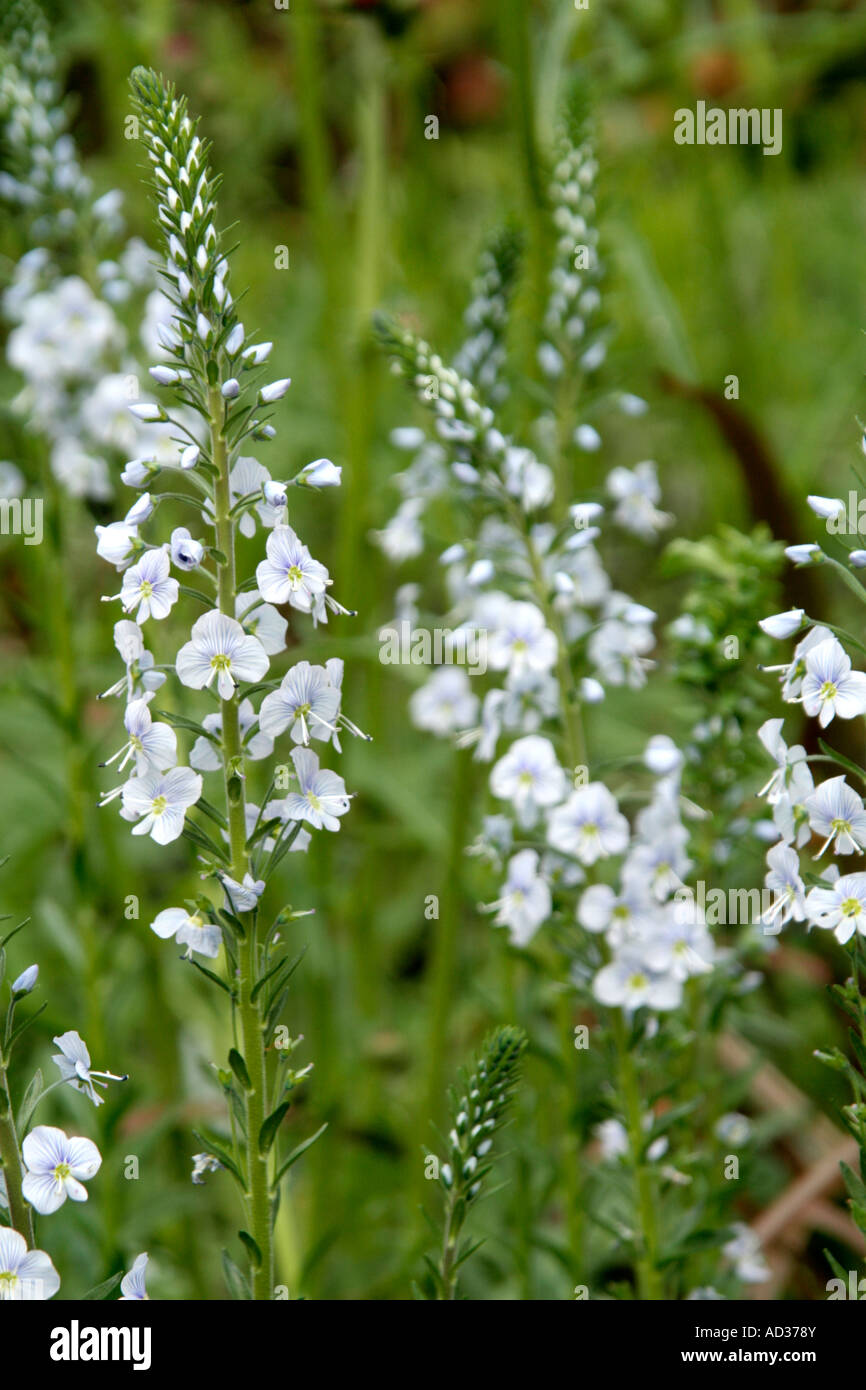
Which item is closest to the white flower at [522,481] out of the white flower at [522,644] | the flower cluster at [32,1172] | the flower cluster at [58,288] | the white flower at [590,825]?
the white flower at [522,644]

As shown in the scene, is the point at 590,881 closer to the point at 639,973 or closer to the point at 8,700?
the point at 639,973

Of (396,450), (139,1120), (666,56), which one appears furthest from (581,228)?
(139,1120)

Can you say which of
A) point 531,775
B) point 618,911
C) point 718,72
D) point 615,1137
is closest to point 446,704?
point 531,775

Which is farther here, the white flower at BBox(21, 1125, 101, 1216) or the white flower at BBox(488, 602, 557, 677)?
the white flower at BBox(488, 602, 557, 677)

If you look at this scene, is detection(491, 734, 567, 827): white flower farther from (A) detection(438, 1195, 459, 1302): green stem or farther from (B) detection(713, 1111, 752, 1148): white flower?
(B) detection(713, 1111, 752, 1148): white flower

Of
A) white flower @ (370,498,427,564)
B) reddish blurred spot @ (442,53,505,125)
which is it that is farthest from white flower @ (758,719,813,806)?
reddish blurred spot @ (442,53,505,125)
